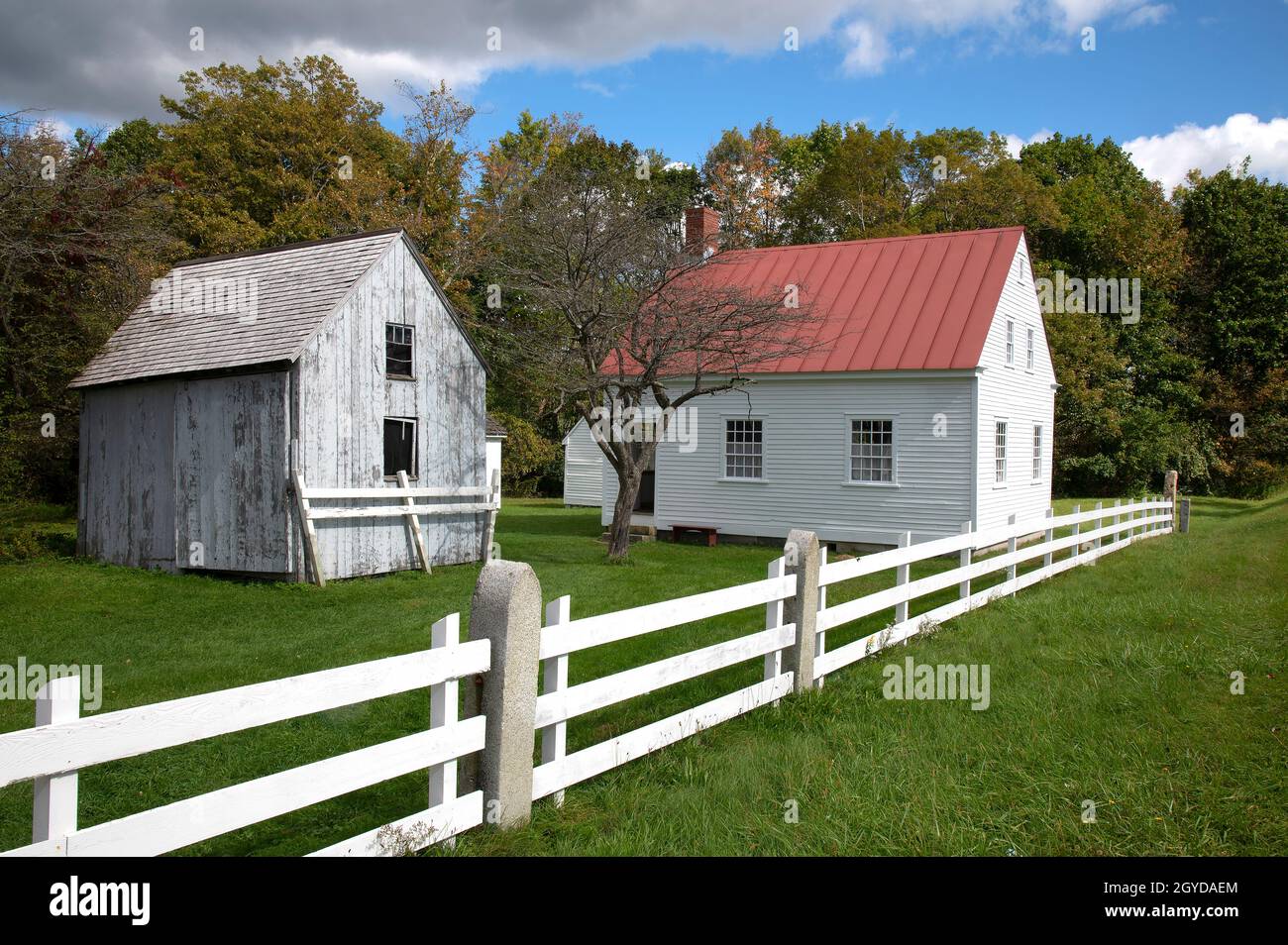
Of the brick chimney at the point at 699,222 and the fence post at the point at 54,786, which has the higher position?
the brick chimney at the point at 699,222

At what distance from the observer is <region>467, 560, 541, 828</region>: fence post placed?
467cm

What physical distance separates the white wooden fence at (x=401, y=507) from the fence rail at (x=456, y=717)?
9816 mm

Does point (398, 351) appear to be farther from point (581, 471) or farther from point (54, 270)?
point (581, 471)

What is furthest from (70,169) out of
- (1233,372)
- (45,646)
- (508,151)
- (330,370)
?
(1233,372)

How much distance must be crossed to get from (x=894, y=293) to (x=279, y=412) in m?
13.7

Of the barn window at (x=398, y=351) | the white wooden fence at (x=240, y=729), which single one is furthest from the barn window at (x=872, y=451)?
the white wooden fence at (x=240, y=729)

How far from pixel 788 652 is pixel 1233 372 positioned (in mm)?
39860

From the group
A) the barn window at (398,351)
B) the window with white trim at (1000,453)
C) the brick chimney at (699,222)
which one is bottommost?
the window with white trim at (1000,453)

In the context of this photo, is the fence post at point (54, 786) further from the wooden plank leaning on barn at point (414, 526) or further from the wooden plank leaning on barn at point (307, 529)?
the wooden plank leaning on barn at point (414, 526)

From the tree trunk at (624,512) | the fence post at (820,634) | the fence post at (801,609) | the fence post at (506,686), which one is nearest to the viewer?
the fence post at (506,686)

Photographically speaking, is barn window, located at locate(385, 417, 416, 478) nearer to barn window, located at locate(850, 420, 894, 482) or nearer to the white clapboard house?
the white clapboard house

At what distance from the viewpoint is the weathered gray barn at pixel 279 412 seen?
15625 mm
